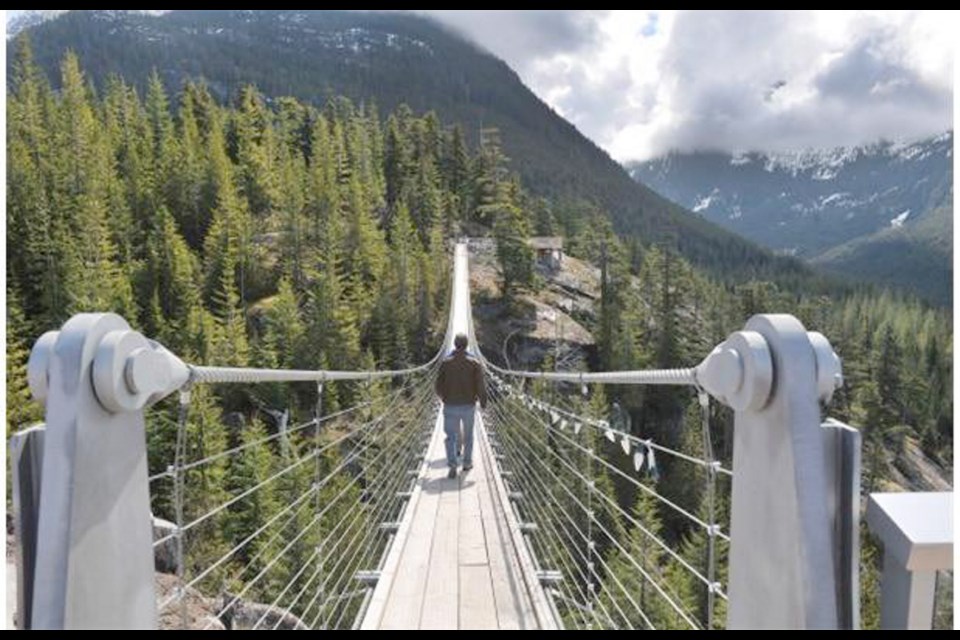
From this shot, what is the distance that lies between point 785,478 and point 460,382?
4.31 meters

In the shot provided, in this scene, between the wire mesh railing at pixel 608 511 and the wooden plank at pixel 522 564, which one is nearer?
the wire mesh railing at pixel 608 511

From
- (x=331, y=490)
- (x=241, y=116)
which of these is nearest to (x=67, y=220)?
(x=241, y=116)

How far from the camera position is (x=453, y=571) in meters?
3.26

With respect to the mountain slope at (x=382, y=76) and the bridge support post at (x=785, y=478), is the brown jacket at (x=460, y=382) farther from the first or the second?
the mountain slope at (x=382, y=76)

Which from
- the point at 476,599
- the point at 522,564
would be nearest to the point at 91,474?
the point at 476,599

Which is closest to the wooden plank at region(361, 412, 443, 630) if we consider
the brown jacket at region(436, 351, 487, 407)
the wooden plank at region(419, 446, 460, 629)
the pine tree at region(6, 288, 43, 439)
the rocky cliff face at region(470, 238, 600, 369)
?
the wooden plank at region(419, 446, 460, 629)

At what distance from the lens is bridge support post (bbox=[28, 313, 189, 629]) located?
0.85 meters

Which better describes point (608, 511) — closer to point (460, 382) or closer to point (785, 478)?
point (460, 382)

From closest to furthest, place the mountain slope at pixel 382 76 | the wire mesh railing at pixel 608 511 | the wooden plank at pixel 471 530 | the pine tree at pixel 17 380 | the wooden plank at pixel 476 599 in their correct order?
the wire mesh railing at pixel 608 511, the wooden plank at pixel 476 599, the wooden plank at pixel 471 530, the pine tree at pixel 17 380, the mountain slope at pixel 382 76

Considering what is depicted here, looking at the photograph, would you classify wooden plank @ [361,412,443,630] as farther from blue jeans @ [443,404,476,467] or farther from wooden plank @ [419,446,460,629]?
blue jeans @ [443,404,476,467]

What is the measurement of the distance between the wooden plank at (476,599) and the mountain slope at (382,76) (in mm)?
85206

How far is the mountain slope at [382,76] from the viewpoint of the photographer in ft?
333

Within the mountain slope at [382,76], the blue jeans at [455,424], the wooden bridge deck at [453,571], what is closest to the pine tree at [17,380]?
the blue jeans at [455,424]
